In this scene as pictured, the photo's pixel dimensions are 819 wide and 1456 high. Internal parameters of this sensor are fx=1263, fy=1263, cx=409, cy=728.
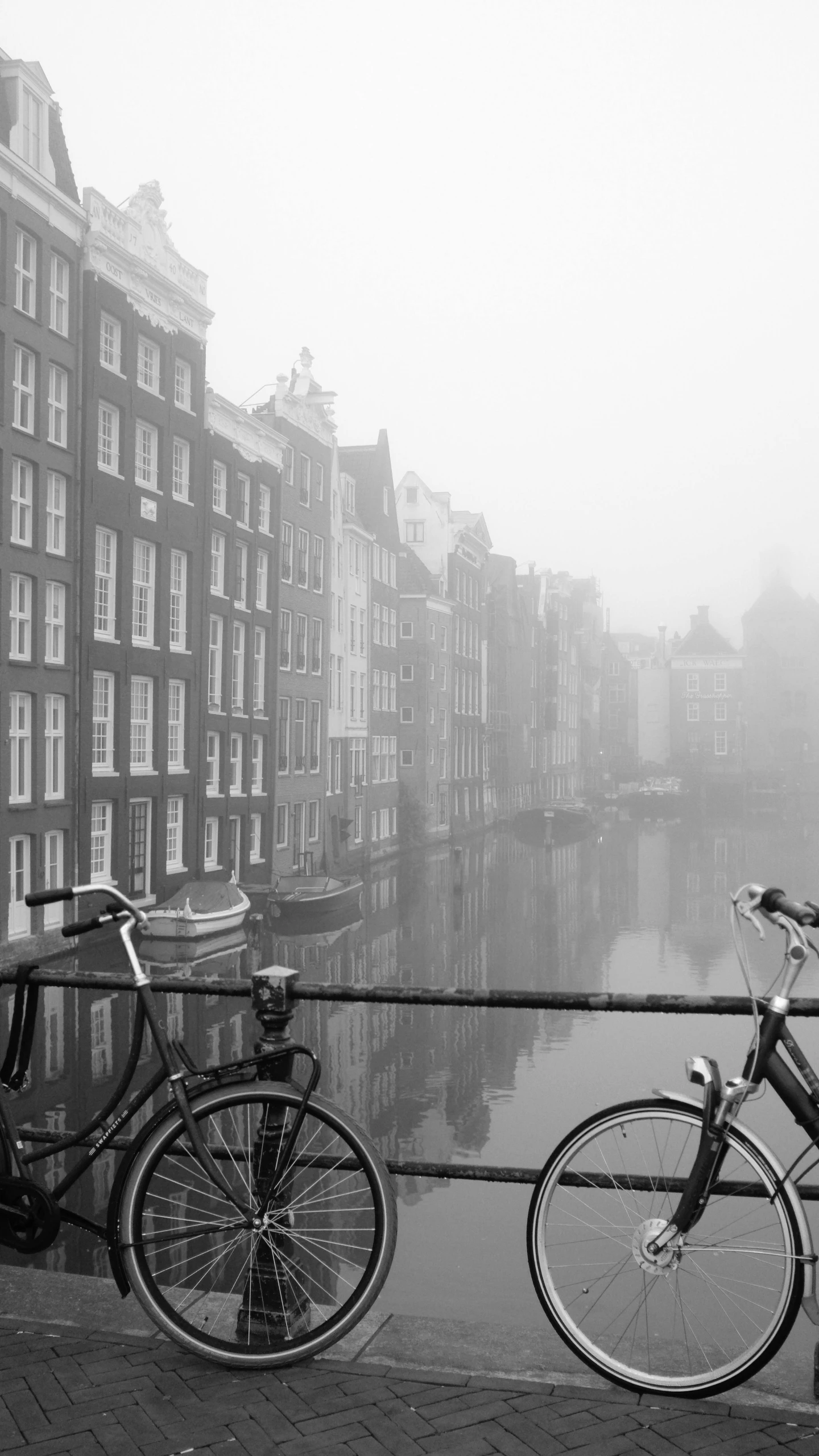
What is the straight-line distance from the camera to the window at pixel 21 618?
23.7m

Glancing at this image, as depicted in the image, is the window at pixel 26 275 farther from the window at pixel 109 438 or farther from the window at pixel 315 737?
the window at pixel 315 737

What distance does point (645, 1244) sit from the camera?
2.80 meters

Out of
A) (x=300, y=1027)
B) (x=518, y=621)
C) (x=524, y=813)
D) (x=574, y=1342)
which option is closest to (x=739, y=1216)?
(x=574, y=1342)

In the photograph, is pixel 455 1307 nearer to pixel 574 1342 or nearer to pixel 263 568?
pixel 574 1342

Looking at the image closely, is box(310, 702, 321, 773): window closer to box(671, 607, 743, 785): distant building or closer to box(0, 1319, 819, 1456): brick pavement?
box(0, 1319, 819, 1456): brick pavement

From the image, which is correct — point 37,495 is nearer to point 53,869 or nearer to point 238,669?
point 53,869

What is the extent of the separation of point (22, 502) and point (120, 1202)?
22.8 metres

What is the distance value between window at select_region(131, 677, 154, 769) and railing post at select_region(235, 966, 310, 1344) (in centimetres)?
2557

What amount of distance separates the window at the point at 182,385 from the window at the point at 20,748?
9.93 m

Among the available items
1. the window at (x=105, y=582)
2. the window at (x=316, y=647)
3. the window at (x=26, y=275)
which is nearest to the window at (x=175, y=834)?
the window at (x=105, y=582)

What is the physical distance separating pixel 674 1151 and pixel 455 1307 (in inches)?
459

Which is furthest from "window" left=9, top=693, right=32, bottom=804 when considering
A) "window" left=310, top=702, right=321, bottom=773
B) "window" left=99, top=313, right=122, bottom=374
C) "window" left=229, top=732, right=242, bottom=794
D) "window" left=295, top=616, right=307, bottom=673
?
"window" left=310, top=702, right=321, bottom=773

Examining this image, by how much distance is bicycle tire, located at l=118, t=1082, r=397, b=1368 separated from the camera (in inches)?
115

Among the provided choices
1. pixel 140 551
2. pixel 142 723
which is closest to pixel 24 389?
pixel 140 551
